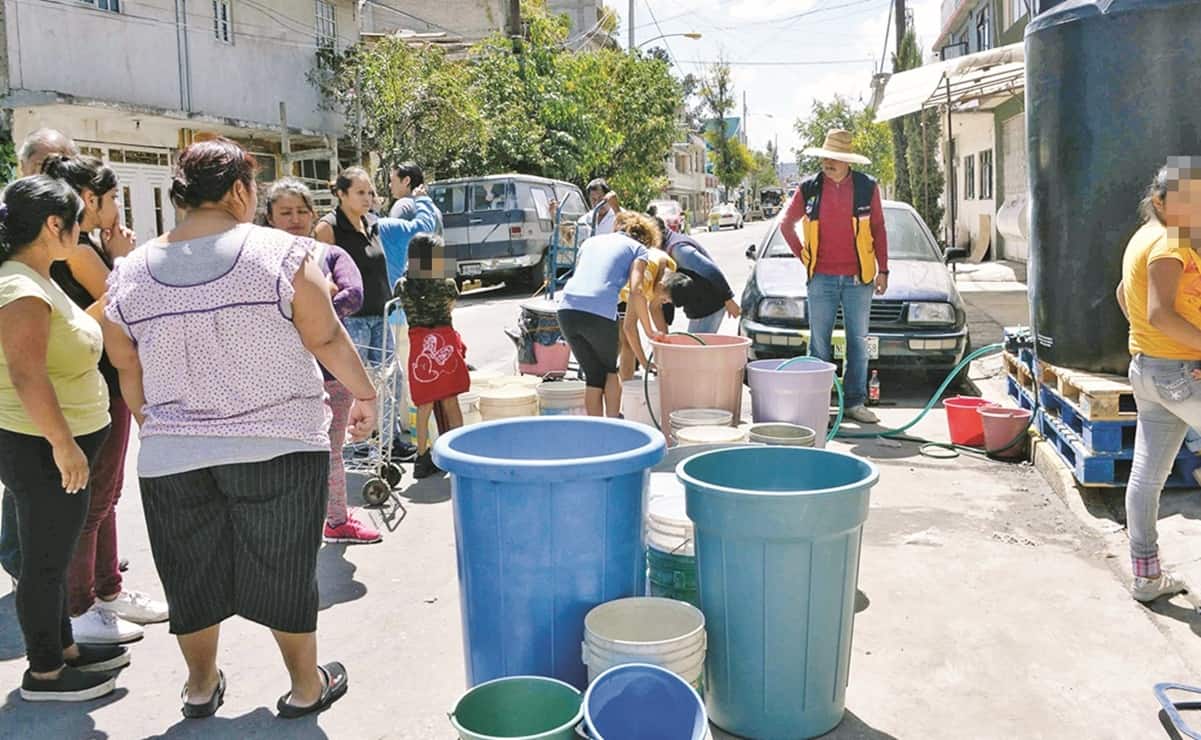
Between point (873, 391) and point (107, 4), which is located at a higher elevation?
point (107, 4)

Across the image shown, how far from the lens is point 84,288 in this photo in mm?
3955

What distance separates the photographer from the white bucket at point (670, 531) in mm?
3521

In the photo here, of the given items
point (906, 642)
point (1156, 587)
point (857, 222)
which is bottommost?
point (906, 642)

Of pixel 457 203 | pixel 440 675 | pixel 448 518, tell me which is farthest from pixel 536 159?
pixel 440 675

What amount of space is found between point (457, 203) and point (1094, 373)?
518 inches

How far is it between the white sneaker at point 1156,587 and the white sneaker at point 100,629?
404cm

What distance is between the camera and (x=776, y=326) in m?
8.62

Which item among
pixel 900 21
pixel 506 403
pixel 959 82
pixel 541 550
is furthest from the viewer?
pixel 900 21

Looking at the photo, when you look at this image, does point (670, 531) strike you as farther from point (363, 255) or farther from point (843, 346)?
Answer: point (843, 346)

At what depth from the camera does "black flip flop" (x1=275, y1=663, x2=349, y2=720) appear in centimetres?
346

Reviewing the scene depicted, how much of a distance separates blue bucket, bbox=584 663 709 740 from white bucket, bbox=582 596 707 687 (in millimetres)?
114

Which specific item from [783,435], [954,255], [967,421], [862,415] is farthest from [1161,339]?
[954,255]

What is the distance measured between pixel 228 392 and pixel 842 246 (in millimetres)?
5211

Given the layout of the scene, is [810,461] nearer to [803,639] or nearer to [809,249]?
[803,639]
